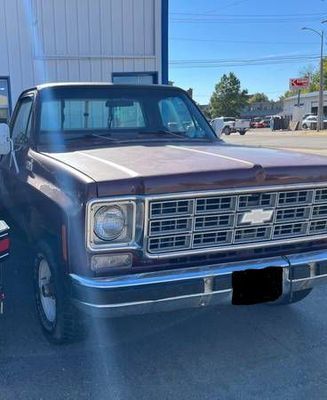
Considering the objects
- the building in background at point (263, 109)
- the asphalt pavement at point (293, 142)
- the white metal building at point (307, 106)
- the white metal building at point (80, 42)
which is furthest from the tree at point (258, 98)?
the white metal building at point (80, 42)

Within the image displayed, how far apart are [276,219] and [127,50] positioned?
25.9 feet

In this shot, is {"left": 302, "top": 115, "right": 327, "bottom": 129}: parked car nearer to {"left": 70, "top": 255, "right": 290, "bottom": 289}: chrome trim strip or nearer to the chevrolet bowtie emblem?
the chevrolet bowtie emblem

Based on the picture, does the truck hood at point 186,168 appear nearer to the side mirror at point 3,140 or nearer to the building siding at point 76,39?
the side mirror at point 3,140

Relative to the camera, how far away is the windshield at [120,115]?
14.7 feet

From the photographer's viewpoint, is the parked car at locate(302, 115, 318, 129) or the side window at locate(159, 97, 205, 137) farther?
the parked car at locate(302, 115, 318, 129)

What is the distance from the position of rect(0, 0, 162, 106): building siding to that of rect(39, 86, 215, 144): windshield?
5573 millimetres

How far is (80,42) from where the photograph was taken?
1011 cm

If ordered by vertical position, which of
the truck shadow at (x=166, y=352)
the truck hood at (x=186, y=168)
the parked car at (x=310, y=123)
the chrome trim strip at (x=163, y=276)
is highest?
the truck hood at (x=186, y=168)

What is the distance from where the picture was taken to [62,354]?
11.6 ft

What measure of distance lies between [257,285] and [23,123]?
277cm

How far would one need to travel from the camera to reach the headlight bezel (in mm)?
2883

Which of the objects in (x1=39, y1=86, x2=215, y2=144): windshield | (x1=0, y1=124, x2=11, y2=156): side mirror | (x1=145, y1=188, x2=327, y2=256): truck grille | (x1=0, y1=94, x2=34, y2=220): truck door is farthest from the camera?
(x1=39, y1=86, x2=215, y2=144): windshield

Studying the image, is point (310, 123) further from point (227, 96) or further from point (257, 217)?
point (257, 217)

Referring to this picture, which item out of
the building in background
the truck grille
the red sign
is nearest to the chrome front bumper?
the truck grille
